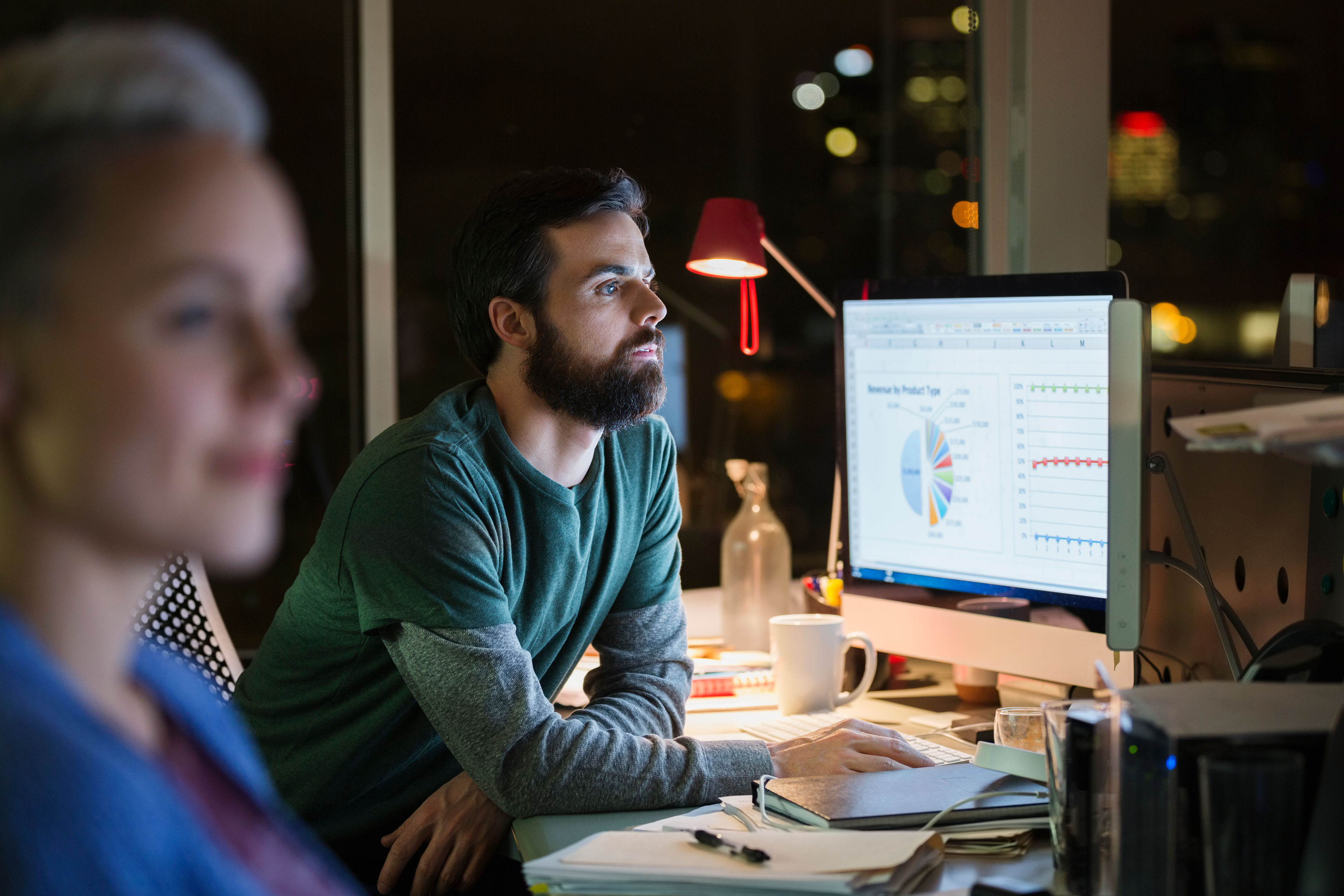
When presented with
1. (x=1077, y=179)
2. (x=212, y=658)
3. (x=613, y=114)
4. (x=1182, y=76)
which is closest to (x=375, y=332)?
(x=613, y=114)

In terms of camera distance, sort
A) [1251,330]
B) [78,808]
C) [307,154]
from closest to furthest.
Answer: [78,808], [307,154], [1251,330]

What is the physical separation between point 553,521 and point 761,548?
20.5 inches

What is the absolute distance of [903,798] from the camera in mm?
1058

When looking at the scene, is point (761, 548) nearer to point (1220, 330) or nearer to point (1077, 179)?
point (1077, 179)

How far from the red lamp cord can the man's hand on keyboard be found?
2.70 ft

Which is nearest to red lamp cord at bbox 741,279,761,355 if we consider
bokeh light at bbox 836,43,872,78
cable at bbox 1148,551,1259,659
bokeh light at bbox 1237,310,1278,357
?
cable at bbox 1148,551,1259,659

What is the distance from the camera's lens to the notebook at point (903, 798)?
3.31ft

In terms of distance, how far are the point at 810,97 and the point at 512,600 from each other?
229 centimetres

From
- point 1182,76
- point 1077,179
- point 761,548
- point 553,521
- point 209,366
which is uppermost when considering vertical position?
point 1182,76

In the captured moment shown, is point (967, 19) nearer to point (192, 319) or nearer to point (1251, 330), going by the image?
point (192, 319)

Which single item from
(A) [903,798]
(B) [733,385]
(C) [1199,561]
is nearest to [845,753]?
(A) [903,798]

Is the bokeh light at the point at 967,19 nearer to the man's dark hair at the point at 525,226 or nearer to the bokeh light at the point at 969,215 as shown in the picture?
the bokeh light at the point at 969,215

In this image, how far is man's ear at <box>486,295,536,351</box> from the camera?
1583 mm

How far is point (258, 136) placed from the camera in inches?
18.9
